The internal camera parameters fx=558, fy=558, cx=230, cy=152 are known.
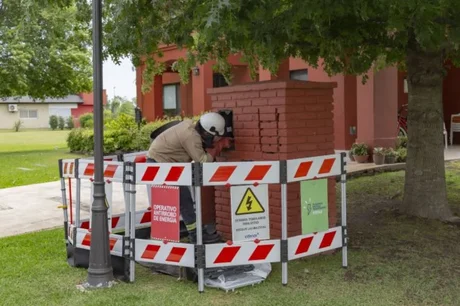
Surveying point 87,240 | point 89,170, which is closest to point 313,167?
point 89,170

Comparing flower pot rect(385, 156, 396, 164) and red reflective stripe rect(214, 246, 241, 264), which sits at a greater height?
flower pot rect(385, 156, 396, 164)

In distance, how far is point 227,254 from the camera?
497cm

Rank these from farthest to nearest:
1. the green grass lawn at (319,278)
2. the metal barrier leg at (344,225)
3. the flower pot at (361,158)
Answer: the flower pot at (361,158), the metal barrier leg at (344,225), the green grass lawn at (319,278)

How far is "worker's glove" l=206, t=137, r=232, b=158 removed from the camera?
19.3 feet

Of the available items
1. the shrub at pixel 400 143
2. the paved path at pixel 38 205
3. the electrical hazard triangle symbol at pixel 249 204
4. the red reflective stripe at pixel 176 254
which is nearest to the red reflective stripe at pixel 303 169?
the electrical hazard triangle symbol at pixel 249 204

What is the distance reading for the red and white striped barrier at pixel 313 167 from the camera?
5051 mm

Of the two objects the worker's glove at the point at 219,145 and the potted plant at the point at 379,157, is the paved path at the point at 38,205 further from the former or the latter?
the worker's glove at the point at 219,145

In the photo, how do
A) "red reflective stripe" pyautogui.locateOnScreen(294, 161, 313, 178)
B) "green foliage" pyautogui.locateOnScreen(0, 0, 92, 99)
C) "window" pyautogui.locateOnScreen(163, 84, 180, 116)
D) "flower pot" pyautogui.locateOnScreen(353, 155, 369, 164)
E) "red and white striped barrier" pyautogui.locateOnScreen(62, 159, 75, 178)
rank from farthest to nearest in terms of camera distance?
"window" pyautogui.locateOnScreen(163, 84, 180, 116) < "green foliage" pyautogui.locateOnScreen(0, 0, 92, 99) < "flower pot" pyautogui.locateOnScreen(353, 155, 369, 164) < "red and white striped barrier" pyautogui.locateOnScreen(62, 159, 75, 178) < "red reflective stripe" pyautogui.locateOnScreen(294, 161, 313, 178)

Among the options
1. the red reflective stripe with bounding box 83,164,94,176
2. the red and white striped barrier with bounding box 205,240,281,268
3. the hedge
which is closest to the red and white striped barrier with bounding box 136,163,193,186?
the red and white striped barrier with bounding box 205,240,281,268

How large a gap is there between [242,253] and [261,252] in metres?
0.18

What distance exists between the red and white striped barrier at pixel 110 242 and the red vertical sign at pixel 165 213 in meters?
0.39

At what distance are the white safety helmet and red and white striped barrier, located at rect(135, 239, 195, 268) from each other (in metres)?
1.25

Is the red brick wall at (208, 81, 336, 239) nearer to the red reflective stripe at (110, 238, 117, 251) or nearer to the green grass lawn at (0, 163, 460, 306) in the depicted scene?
the green grass lawn at (0, 163, 460, 306)

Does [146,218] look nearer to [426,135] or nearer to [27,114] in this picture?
[426,135]
